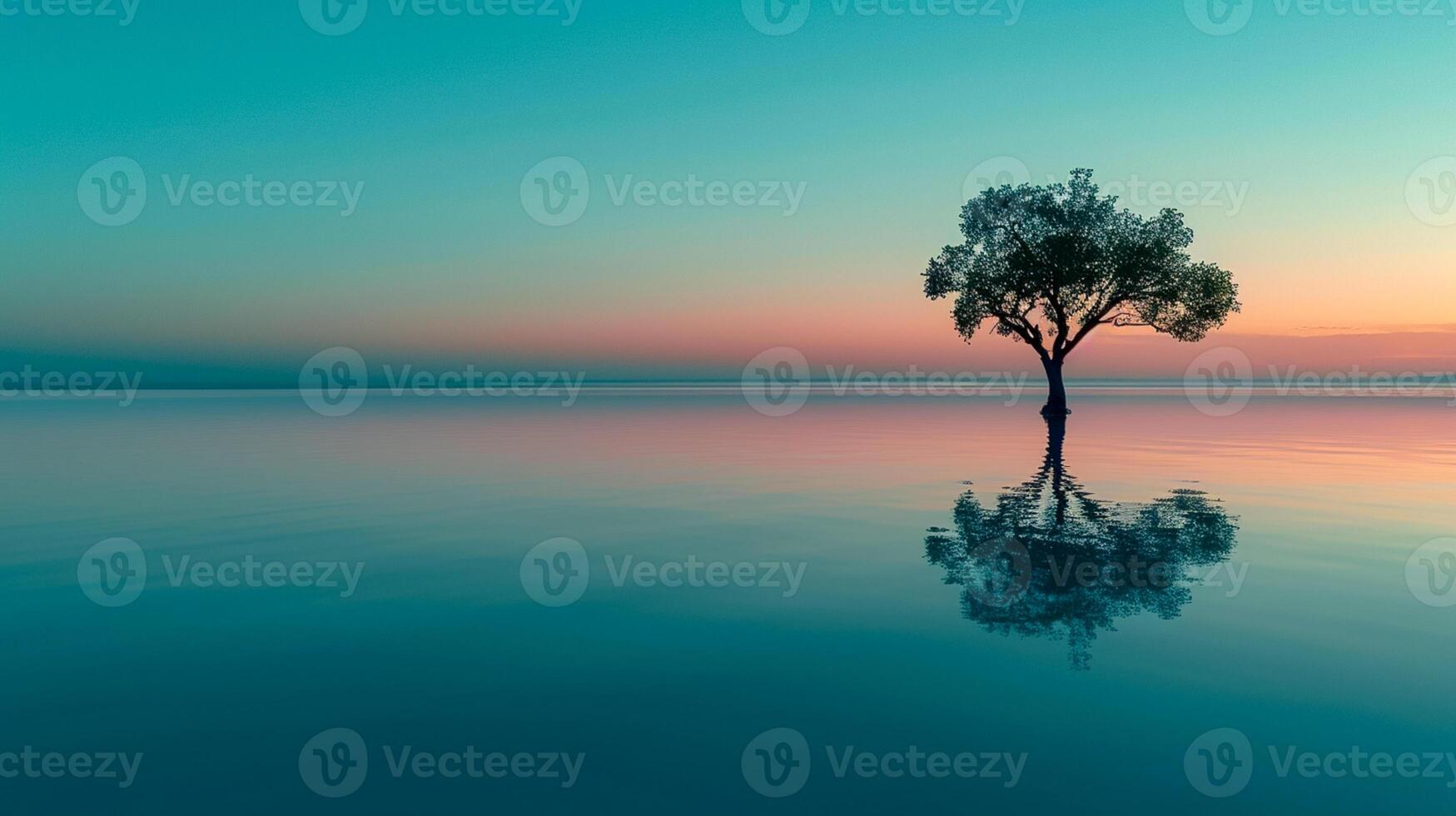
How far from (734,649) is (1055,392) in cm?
5042

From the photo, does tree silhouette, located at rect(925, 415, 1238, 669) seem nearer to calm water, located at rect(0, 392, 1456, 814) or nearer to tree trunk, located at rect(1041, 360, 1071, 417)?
calm water, located at rect(0, 392, 1456, 814)

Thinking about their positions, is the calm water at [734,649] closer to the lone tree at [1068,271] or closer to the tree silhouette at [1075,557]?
the tree silhouette at [1075,557]

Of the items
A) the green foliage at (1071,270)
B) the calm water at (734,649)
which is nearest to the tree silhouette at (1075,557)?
the calm water at (734,649)

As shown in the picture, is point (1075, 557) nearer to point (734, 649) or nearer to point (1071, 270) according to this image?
point (734, 649)

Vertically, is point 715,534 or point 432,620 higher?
point 715,534

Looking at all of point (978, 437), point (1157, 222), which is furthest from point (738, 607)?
point (1157, 222)

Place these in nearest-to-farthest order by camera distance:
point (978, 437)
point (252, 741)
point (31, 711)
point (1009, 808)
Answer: point (1009, 808), point (252, 741), point (31, 711), point (978, 437)

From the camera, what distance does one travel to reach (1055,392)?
53.7m

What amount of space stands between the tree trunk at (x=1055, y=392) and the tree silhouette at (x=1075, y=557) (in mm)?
35636

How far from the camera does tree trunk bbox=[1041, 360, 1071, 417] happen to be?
52188 millimetres

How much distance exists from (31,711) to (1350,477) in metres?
27.1

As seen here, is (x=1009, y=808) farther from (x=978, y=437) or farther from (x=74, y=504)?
(x=978, y=437)

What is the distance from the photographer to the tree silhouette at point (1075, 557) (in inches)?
368

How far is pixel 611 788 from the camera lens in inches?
223
